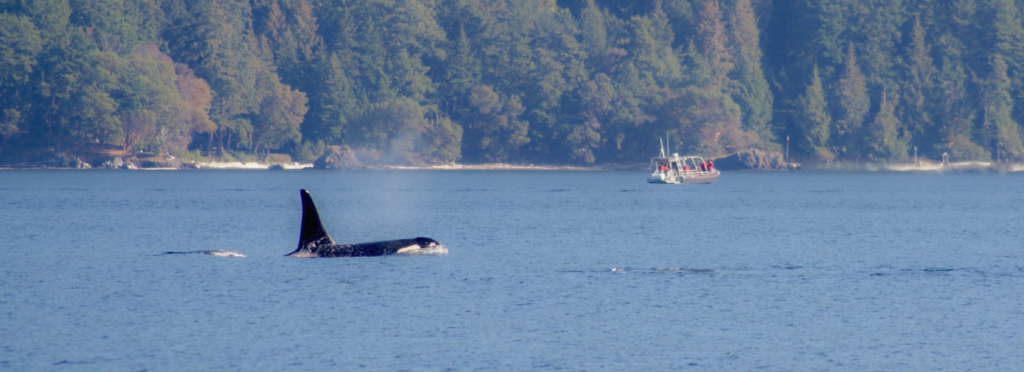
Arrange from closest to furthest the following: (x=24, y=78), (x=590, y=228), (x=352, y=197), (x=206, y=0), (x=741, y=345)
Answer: (x=741, y=345), (x=590, y=228), (x=352, y=197), (x=24, y=78), (x=206, y=0)

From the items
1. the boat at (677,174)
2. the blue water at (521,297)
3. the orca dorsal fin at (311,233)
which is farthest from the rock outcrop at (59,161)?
the orca dorsal fin at (311,233)

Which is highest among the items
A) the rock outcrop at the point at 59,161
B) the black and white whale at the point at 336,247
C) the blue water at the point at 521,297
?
the rock outcrop at the point at 59,161

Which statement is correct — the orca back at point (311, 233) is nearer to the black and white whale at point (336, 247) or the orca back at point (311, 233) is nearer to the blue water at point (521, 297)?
the black and white whale at point (336, 247)

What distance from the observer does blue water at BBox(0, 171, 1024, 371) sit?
84.9ft

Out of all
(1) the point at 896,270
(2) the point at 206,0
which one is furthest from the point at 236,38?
(1) the point at 896,270

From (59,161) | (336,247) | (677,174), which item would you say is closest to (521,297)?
(336,247)

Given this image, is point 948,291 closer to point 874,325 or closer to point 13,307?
point 874,325

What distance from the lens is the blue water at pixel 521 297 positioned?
2588 centimetres

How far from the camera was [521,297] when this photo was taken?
3456 cm

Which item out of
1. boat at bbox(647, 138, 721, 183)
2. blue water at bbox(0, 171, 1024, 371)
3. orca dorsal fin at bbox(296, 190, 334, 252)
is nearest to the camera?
blue water at bbox(0, 171, 1024, 371)

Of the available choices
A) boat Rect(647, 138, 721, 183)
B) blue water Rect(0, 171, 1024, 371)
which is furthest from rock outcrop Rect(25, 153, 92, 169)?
blue water Rect(0, 171, 1024, 371)

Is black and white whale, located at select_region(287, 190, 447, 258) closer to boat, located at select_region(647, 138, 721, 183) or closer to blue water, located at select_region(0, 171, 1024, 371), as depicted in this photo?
blue water, located at select_region(0, 171, 1024, 371)

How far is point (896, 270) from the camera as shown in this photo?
42.5 m

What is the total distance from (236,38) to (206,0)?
798 cm
